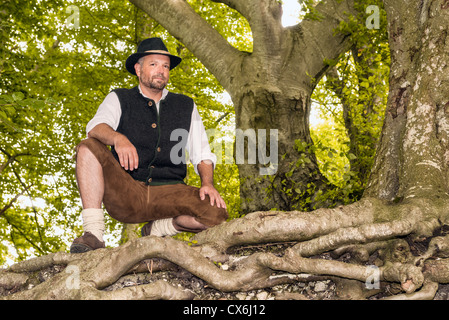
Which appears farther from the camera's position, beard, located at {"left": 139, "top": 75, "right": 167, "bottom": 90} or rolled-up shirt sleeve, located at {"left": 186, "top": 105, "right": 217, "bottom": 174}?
rolled-up shirt sleeve, located at {"left": 186, "top": 105, "right": 217, "bottom": 174}

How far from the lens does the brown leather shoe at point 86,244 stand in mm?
3912

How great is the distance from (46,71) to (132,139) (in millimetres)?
7064

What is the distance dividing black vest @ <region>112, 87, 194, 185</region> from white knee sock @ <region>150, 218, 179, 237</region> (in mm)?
399

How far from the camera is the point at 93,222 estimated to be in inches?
158

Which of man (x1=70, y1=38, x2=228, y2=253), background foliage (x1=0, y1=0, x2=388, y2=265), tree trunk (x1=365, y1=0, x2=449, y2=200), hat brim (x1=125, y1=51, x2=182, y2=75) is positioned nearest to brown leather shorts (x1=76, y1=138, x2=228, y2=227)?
man (x1=70, y1=38, x2=228, y2=253)

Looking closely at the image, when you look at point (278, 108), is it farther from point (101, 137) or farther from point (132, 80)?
point (132, 80)

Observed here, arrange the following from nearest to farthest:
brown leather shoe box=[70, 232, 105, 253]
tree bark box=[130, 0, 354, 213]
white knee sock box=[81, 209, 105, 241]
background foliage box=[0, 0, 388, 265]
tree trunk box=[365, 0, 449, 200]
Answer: brown leather shoe box=[70, 232, 105, 253]
white knee sock box=[81, 209, 105, 241]
tree trunk box=[365, 0, 449, 200]
tree bark box=[130, 0, 354, 213]
background foliage box=[0, 0, 388, 265]

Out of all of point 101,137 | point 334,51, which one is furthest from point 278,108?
point 101,137

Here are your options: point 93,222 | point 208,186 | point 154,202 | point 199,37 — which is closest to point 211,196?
point 208,186

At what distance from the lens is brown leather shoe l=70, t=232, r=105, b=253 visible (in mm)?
3912

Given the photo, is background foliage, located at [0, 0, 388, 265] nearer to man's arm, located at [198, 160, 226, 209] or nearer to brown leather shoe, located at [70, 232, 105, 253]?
man's arm, located at [198, 160, 226, 209]

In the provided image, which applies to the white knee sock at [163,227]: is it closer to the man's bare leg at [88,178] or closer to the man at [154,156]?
the man at [154,156]

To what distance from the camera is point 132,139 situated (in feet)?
14.9

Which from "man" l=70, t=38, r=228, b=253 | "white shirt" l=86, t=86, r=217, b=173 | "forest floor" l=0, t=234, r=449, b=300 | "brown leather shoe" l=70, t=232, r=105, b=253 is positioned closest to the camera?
"forest floor" l=0, t=234, r=449, b=300
